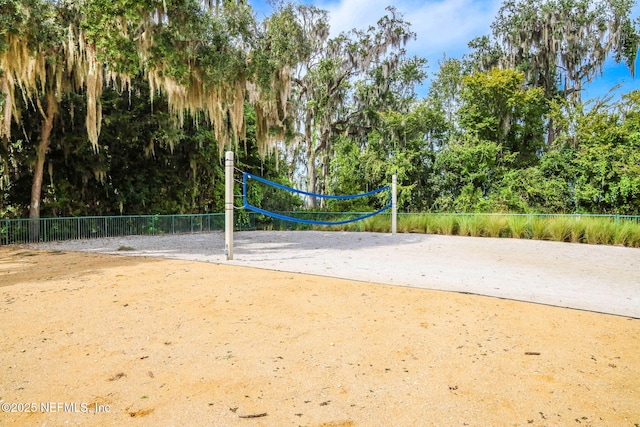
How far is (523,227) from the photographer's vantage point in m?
12.1

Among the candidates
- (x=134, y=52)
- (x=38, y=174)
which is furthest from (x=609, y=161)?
(x=38, y=174)

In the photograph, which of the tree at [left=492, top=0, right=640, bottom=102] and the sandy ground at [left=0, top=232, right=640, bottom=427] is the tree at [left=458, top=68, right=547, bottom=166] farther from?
the sandy ground at [left=0, top=232, right=640, bottom=427]

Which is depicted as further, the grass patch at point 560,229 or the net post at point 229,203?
the grass patch at point 560,229

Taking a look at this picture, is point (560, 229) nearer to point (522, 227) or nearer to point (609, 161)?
point (522, 227)

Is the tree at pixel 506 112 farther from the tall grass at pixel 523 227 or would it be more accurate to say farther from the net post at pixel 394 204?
the net post at pixel 394 204

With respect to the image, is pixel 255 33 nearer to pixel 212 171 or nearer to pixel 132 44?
pixel 132 44

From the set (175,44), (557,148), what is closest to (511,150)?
(557,148)

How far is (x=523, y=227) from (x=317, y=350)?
11001 millimetres

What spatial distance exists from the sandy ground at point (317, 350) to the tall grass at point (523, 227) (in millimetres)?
5978

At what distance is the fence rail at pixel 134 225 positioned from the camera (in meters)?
10.6

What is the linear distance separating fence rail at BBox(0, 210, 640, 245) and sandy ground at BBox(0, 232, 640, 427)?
6302mm

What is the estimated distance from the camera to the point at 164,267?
6141mm

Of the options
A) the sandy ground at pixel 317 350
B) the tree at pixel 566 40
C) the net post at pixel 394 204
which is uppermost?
the tree at pixel 566 40

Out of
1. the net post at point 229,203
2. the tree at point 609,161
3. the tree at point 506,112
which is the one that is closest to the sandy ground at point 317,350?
the net post at point 229,203
